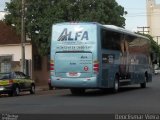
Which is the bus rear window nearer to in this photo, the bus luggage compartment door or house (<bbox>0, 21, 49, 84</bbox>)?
the bus luggage compartment door

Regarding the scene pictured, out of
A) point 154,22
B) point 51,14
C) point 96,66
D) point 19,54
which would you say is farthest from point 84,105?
point 154,22

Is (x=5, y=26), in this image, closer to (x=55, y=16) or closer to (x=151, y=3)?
(x=55, y=16)

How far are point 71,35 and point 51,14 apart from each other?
17637 mm

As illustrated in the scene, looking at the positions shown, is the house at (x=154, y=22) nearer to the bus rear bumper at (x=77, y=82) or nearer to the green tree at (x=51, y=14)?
the green tree at (x=51, y=14)

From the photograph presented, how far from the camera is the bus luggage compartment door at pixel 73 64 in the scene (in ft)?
85.7

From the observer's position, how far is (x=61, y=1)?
143 ft

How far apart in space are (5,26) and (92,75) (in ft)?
86.9

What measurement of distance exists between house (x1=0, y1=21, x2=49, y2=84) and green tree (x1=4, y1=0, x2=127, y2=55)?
2.73 meters

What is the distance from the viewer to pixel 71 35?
26422 mm

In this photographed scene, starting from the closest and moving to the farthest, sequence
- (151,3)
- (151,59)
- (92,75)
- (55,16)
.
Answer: (92,75)
(151,59)
(55,16)
(151,3)

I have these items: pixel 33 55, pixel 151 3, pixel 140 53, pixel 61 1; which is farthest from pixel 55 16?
pixel 151 3

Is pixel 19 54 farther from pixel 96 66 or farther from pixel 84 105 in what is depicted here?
pixel 84 105

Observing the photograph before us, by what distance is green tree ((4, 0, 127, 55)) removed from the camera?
143 feet

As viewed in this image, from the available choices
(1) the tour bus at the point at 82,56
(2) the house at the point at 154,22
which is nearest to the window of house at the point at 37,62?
(1) the tour bus at the point at 82,56
